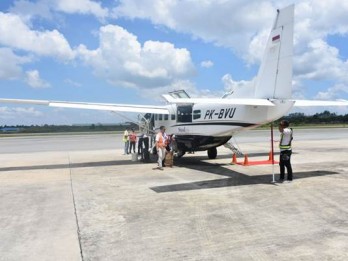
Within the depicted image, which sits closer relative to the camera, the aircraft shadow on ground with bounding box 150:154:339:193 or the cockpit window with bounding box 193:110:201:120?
the aircraft shadow on ground with bounding box 150:154:339:193

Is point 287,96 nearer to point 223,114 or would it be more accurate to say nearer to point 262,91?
point 262,91

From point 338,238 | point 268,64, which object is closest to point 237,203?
point 338,238

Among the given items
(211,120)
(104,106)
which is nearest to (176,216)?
(211,120)

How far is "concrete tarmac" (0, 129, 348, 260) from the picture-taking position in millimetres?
5824

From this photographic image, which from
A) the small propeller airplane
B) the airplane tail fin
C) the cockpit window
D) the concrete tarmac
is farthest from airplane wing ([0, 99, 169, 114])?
the airplane tail fin

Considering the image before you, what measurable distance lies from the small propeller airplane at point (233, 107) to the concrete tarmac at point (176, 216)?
85.0 inches

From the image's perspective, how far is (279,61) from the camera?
1248 centimetres

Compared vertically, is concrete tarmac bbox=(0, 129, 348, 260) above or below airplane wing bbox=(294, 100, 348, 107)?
below

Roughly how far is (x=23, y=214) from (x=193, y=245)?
4224 millimetres

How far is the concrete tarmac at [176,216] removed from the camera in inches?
229

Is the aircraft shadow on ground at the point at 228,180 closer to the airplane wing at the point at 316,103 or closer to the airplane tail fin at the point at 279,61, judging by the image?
the airplane wing at the point at 316,103

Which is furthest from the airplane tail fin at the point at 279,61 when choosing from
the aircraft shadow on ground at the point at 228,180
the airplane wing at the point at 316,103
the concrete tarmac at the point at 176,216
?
the concrete tarmac at the point at 176,216

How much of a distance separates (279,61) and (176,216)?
6.90 meters

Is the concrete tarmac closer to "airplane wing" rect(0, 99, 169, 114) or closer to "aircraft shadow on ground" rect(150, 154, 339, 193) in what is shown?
"aircraft shadow on ground" rect(150, 154, 339, 193)
